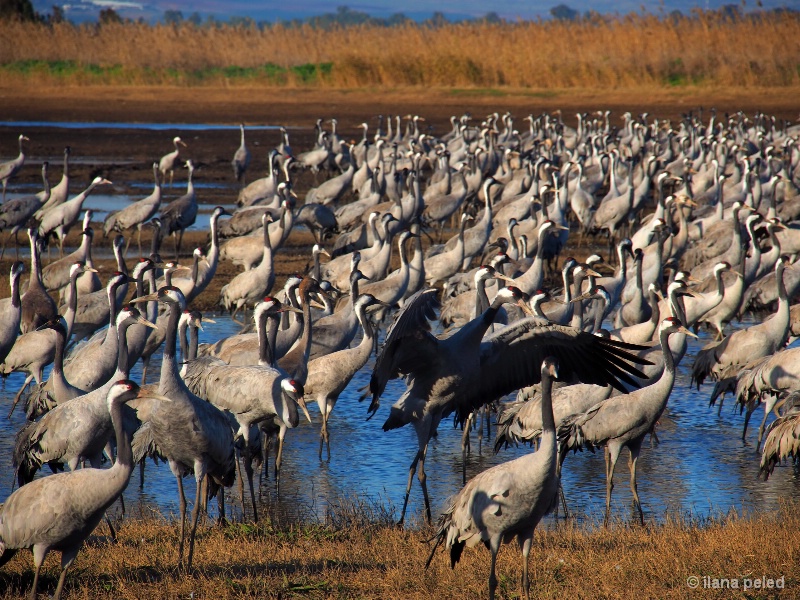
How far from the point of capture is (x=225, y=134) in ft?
93.4

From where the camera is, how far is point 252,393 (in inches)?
269

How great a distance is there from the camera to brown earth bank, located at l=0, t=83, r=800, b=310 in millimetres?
23031

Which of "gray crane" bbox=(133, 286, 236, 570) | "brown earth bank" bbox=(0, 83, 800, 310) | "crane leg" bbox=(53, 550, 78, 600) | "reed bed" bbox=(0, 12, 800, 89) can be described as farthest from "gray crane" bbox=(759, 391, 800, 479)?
"reed bed" bbox=(0, 12, 800, 89)

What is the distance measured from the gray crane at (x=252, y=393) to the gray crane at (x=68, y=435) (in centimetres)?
85

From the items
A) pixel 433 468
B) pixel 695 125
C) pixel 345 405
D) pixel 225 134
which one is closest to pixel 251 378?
pixel 433 468

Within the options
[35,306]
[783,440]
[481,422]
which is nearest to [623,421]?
[783,440]

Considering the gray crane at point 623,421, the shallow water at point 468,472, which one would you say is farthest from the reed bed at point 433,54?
the gray crane at point 623,421

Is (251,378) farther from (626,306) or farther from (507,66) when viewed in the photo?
(507,66)

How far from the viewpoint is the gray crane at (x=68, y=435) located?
599 centimetres

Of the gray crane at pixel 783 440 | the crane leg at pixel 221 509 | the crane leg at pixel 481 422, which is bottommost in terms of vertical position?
the crane leg at pixel 481 422

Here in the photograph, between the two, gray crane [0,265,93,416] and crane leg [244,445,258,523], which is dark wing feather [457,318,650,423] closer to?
crane leg [244,445,258,523]

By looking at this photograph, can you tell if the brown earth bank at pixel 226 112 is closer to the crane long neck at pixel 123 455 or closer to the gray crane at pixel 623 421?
the gray crane at pixel 623 421

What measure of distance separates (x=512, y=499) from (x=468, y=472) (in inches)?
107

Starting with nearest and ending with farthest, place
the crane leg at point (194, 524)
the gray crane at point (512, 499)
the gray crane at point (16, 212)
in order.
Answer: the gray crane at point (512, 499) < the crane leg at point (194, 524) < the gray crane at point (16, 212)
